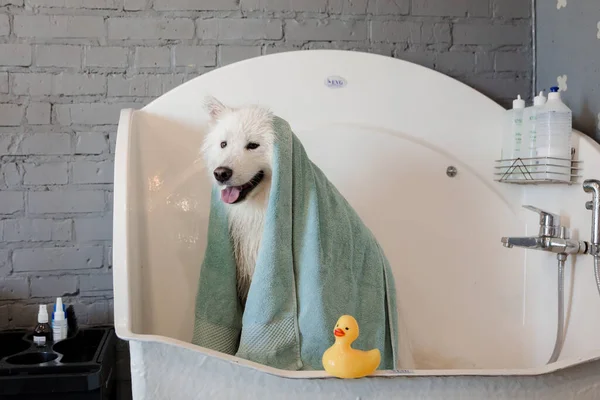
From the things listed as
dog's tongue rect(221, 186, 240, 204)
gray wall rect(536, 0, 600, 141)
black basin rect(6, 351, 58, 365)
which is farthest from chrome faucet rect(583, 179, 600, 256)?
black basin rect(6, 351, 58, 365)

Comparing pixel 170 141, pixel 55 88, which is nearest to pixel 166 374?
pixel 170 141

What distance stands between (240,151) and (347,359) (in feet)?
1.71

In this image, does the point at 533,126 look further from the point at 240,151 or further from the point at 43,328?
the point at 43,328

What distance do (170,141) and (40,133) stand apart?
1.30 ft

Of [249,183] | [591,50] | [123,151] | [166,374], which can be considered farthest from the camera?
[591,50]

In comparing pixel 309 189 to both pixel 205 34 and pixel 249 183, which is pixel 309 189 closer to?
pixel 249 183

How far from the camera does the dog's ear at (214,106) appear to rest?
133cm

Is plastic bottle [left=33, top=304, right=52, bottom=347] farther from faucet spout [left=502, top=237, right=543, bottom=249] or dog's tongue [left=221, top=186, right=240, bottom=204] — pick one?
faucet spout [left=502, top=237, right=543, bottom=249]

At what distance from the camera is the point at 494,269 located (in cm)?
167

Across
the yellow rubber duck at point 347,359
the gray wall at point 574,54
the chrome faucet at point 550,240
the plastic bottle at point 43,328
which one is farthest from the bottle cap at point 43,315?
the gray wall at point 574,54

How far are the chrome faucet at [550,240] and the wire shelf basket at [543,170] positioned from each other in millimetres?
85

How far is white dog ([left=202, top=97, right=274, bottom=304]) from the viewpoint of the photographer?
1.23 metres

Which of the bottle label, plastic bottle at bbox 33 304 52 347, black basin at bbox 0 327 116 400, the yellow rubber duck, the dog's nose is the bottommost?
black basin at bbox 0 327 116 400

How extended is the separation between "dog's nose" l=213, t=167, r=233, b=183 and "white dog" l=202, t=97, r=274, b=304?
1 centimetres
